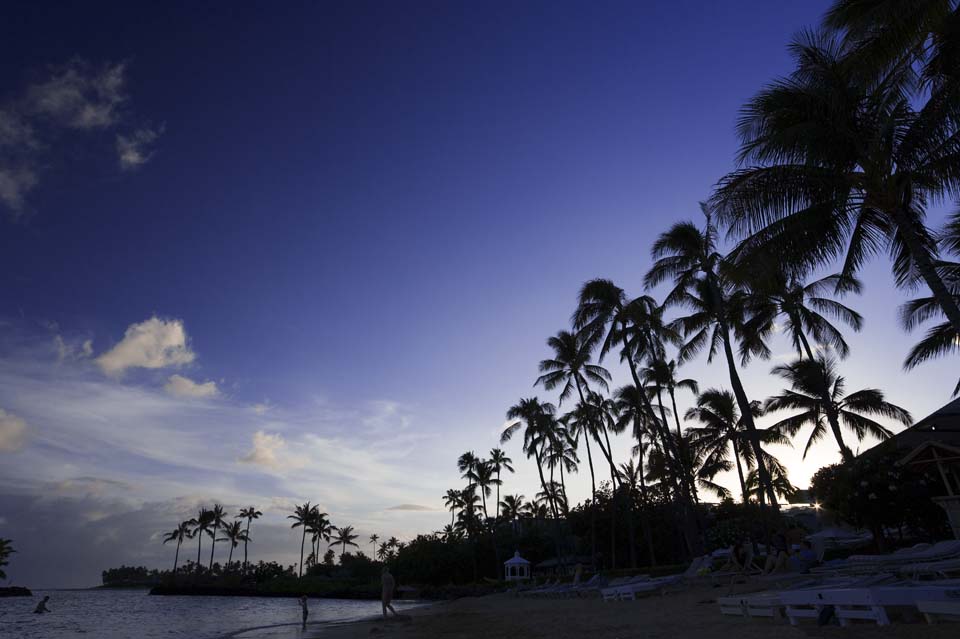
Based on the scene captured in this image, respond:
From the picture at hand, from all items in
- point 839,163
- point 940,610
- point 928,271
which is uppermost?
point 839,163

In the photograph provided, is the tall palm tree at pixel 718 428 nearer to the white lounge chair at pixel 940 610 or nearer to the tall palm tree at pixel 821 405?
the tall palm tree at pixel 821 405

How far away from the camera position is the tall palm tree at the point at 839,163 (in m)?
11.2

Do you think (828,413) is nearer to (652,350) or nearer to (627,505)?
(652,350)

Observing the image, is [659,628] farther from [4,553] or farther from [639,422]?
[4,553]

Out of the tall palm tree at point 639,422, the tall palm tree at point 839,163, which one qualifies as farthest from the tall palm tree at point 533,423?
the tall palm tree at point 839,163

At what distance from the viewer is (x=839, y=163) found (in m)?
12.4

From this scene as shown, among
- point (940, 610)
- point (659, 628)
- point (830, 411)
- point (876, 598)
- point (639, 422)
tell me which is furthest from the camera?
point (639, 422)

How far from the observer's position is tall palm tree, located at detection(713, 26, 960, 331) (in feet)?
36.7

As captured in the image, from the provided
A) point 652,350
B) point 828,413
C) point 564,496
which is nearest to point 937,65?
point 828,413

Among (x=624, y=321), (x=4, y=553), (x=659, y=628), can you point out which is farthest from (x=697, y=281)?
(x=4, y=553)

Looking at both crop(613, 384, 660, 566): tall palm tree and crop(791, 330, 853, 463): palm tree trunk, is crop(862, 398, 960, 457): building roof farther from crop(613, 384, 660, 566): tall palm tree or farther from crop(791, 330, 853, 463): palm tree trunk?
crop(613, 384, 660, 566): tall palm tree

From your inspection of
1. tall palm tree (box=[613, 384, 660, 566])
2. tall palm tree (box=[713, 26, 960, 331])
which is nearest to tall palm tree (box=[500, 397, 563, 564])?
tall palm tree (box=[613, 384, 660, 566])

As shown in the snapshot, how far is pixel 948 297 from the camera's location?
10.3m

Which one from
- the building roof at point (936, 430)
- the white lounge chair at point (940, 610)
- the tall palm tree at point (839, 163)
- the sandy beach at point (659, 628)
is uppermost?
the tall palm tree at point (839, 163)
